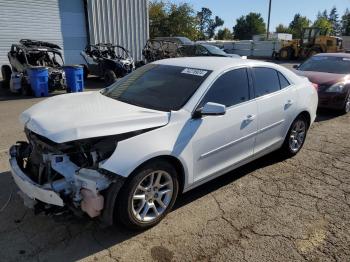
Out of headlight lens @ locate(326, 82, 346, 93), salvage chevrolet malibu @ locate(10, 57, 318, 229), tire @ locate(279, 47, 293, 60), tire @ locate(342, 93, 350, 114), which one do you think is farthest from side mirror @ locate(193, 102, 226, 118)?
tire @ locate(279, 47, 293, 60)

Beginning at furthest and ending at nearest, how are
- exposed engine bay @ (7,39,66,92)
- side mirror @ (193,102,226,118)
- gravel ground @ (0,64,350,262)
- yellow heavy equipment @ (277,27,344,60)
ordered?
yellow heavy equipment @ (277,27,344,60)
exposed engine bay @ (7,39,66,92)
side mirror @ (193,102,226,118)
gravel ground @ (0,64,350,262)

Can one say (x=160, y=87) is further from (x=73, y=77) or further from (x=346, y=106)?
(x=73, y=77)

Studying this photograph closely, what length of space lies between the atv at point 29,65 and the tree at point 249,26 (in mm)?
95002

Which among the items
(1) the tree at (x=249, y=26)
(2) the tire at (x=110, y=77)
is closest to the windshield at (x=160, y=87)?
(2) the tire at (x=110, y=77)

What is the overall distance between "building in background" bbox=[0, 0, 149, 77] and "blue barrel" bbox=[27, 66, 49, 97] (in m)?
5.54

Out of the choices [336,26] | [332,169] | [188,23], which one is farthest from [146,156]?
[336,26]

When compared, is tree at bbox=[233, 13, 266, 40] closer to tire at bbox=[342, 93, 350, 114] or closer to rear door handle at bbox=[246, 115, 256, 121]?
tire at bbox=[342, 93, 350, 114]

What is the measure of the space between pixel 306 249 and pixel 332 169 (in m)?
2.20

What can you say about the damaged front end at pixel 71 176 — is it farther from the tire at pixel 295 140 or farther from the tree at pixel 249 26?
the tree at pixel 249 26

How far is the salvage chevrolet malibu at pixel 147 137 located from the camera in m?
2.99

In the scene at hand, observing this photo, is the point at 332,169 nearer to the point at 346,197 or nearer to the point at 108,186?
the point at 346,197

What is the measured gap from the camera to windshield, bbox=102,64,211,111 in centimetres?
371

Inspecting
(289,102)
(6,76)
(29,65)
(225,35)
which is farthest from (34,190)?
(225,35)

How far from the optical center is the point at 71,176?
119 inches
